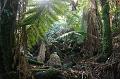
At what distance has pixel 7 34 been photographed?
11.9 feet

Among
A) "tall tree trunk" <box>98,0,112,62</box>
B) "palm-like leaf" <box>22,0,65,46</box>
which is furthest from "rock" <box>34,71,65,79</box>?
"tall tree trunk" <box>98,0,112,62</box>

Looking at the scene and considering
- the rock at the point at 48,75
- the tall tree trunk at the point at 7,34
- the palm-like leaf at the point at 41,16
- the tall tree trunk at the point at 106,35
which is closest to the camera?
the tall tree trunk at the point at 7,34

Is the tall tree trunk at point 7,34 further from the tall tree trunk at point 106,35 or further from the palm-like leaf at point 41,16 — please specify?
the tall tree trunk at point 106,35

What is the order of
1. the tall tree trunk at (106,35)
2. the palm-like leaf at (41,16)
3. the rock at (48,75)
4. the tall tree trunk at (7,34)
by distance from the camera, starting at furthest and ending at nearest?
the tall tree trunk at (106,35)
the palm-like leaf at (41,16)
the rock at (48,75)
the tall tree trunk at (7,34)

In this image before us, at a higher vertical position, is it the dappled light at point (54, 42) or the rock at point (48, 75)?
the dappled light at point (54, 42)

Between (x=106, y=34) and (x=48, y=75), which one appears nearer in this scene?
(x=48, y=75)

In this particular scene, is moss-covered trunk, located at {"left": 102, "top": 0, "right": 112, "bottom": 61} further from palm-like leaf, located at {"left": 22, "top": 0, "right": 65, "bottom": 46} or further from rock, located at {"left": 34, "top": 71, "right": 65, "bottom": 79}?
rock, located at {"left": 34, "top": 71, "right": 65, "bottom": 79}

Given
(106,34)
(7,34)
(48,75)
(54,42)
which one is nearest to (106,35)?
(106,34)

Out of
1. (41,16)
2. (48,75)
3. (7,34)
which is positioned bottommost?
(48,75)

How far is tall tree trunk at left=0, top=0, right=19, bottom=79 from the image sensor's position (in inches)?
141

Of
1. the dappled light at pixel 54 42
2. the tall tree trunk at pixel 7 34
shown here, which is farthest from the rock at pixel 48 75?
the tall tree trunk at pixel 7 34

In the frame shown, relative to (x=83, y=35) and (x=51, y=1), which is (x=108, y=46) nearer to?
(x=83, y=35)

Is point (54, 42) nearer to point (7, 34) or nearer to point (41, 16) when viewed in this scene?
point (41, 16)

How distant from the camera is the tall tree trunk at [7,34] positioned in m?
3.58
